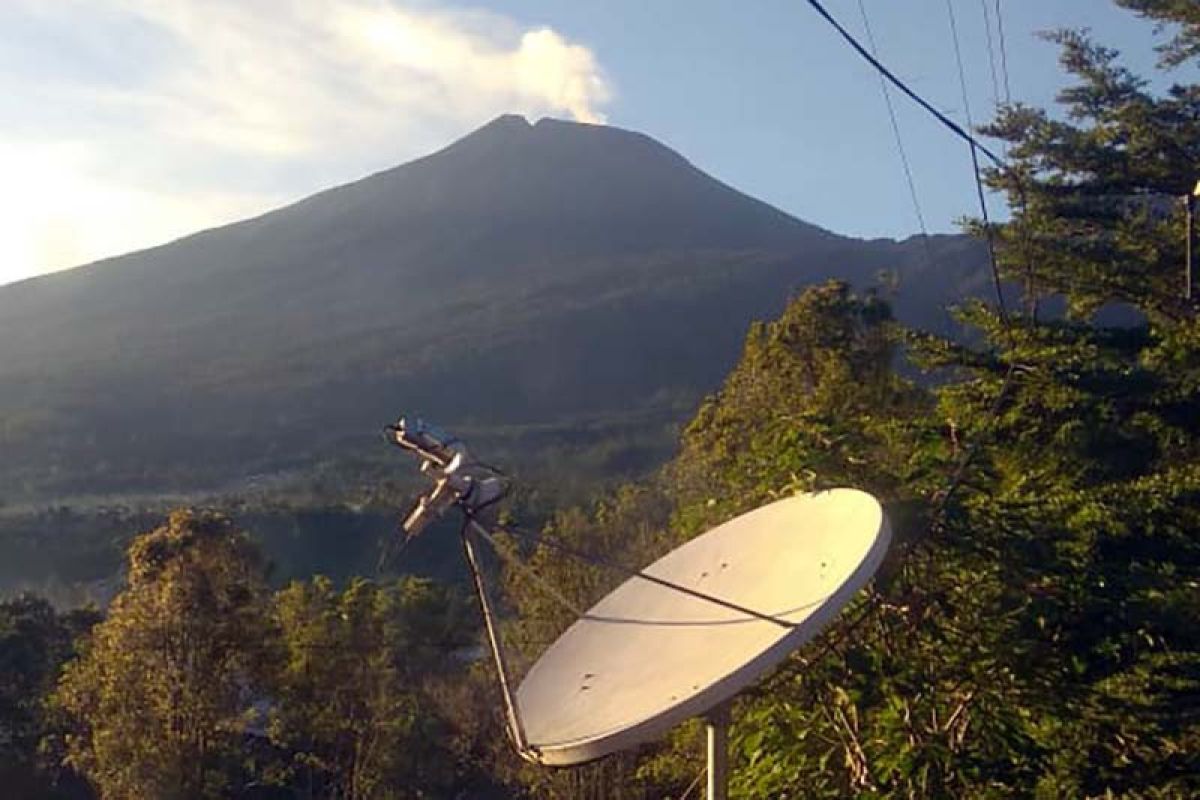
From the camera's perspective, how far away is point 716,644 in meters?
5.80

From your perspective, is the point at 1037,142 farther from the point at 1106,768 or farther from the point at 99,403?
the point at 99,403

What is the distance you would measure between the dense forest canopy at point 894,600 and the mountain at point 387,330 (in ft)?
44.0

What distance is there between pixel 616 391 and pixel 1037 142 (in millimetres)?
42332

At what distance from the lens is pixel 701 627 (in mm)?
6148

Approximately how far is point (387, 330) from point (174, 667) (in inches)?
2006

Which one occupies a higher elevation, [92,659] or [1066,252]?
[1066,252]

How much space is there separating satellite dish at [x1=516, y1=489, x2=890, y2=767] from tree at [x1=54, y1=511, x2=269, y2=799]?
6.78 metres

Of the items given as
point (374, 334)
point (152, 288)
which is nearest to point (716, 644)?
point (374, 334)

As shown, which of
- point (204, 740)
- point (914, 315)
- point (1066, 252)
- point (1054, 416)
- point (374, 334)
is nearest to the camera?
point (1054, 416)

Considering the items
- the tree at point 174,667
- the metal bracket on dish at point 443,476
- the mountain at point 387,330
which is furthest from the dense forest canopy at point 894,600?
the mountain at point 387,330

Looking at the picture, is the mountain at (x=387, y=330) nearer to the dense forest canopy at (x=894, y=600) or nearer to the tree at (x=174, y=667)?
the dense forest canopy at (x=894, y=600)

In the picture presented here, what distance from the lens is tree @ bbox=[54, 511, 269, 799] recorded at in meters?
12.7

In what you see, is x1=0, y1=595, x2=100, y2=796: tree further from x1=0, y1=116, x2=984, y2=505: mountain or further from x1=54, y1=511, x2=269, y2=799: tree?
x1=0, y1=116, x2=984, y2=505: mountain

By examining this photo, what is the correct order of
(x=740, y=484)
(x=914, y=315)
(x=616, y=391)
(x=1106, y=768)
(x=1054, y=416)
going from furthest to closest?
1. (x=616, y=391)
2. (x=914, y=315)
3. (x=740, y=484)
4. (x=1054, y=416)
5. (x=1106, y=768)
